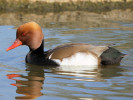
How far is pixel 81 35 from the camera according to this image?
10.9 m

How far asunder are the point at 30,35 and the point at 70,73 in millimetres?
1378

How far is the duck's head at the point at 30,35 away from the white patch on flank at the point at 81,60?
0.69 meters

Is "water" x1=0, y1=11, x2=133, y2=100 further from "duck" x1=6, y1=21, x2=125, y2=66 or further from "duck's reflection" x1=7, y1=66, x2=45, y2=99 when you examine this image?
"duck" x1=6, y1=21, x2=125, y2=66

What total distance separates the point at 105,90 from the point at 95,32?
5.42m

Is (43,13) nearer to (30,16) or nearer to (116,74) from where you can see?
(30,16)

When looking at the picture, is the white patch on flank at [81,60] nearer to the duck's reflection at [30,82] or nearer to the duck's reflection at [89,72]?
the duck's reflection at [89,72]

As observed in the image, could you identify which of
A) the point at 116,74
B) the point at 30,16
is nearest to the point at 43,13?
the point at 30,16

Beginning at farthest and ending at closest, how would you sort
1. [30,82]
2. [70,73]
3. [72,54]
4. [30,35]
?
[30,35], [72,54], [70,73], [30,82]

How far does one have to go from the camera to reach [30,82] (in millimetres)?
6648

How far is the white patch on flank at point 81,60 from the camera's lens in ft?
25.1

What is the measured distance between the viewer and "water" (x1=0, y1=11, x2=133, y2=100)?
19.1ft

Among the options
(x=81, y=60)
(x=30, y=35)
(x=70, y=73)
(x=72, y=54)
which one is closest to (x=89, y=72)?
(x=70, y=73)

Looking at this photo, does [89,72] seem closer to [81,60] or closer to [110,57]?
[81,60]

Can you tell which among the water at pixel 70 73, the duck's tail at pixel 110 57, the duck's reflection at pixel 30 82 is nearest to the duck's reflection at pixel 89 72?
the water at pixel 70 73
